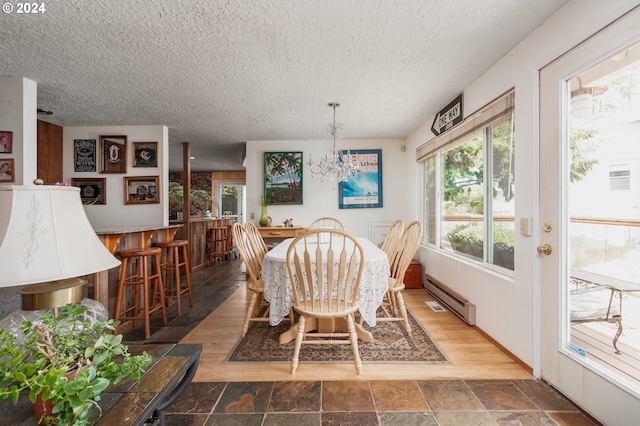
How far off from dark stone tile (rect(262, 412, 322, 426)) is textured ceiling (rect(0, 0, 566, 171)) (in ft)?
7.72

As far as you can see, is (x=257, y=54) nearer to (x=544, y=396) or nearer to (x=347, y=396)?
(x=347, y=396)

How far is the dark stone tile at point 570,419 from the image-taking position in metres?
1.43

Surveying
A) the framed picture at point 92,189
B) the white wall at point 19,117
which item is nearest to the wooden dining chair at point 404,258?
the white wall at point 19,117

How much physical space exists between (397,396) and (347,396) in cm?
30

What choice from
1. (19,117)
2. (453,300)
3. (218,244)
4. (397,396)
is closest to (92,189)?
(19,117)

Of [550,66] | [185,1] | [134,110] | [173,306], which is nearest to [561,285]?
[550,66]

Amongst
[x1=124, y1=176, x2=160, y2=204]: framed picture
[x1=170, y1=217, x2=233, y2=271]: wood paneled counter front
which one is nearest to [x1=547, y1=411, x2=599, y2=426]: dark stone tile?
[x1=124, y1=176, x2=160, y2=204]: framed picture

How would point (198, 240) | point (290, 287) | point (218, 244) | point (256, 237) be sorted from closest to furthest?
point (290, 287) < point (256, 237) < point (198, 240) < point (218, 244)

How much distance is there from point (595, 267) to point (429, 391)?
3.93 feet

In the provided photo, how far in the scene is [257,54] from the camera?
2.14m

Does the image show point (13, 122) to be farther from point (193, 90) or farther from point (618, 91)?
point (618, 91)

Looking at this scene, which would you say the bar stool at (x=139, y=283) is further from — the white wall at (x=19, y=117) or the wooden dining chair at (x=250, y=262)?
the white wall at (x=19, y=117)

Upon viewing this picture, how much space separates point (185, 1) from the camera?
160 centimetres

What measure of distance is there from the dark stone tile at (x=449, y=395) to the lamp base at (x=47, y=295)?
1.80 metres
